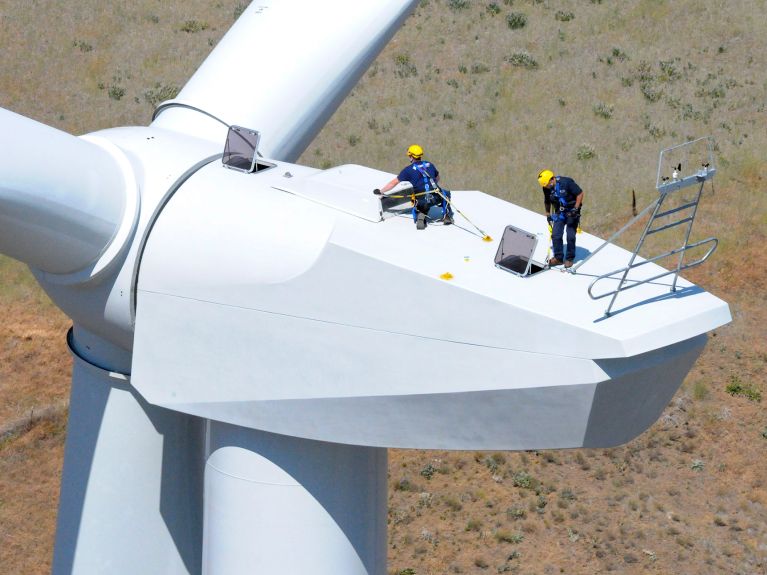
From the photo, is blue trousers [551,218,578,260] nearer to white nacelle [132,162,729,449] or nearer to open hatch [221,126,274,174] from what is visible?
white nacelle [132,162,729,449]

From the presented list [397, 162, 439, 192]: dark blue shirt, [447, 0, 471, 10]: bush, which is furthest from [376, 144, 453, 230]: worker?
[447, 0, 471, 10]: bush

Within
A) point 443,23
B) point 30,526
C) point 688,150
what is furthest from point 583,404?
point 443,23

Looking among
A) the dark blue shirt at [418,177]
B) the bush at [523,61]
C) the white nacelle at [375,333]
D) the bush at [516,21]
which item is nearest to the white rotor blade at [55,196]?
the white nacelle at [375,333]

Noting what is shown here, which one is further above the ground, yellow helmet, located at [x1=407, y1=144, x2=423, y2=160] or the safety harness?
yellow helmet, located at [x1=407, y1=144, x2=423, y2=160]

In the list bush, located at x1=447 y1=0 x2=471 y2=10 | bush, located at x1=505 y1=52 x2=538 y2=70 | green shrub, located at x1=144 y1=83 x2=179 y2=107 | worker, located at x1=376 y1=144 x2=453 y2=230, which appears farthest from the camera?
bush, located at x1=447 y1=0 x2=471 y2=10

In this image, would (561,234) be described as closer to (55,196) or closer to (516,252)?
(516,252)

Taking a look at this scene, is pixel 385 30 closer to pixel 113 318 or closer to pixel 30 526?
pixel 113 318

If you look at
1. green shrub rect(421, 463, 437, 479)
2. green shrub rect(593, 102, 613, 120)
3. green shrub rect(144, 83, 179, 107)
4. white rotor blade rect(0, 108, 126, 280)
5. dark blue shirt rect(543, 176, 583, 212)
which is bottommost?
green shrub rect(421, 463, 437, 479)
